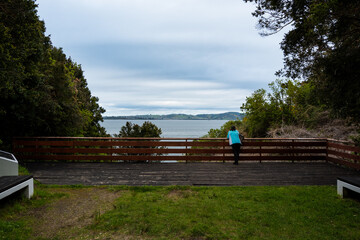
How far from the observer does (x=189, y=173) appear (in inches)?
287

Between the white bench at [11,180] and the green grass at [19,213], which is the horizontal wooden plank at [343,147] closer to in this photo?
the green grass at [19,213]

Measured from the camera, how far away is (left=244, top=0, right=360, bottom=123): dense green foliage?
5.00m

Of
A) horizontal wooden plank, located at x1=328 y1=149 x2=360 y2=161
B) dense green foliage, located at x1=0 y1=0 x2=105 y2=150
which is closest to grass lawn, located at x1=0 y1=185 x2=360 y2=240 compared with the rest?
horizontal wooden plank, located at x1=328 y1=149 x2=360 y2=161

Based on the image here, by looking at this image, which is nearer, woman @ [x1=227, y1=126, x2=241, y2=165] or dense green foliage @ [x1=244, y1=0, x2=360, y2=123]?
dense green foliage @ [x1=244, y1=0, x2=360, y2=123]

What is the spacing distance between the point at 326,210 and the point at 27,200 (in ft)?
18.4

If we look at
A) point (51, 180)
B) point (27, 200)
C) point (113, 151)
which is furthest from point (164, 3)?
point (27, 200)

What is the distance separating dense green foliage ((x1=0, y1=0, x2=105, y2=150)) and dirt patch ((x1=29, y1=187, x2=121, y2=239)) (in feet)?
10.0

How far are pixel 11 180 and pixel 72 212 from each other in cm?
140

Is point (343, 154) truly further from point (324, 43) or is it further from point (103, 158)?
point (103, 158)

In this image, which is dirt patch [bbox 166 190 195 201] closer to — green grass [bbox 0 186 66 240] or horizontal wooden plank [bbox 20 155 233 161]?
green grass [bbox 0 186 66 240]

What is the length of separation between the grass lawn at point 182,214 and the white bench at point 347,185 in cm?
18

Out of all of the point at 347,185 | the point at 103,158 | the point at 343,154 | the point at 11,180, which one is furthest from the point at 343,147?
the point at 11,180

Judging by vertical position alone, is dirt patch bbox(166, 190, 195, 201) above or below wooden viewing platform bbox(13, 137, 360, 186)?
below

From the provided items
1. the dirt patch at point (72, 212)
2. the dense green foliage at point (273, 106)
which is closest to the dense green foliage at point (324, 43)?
the dirt patch at point (72, 212)
